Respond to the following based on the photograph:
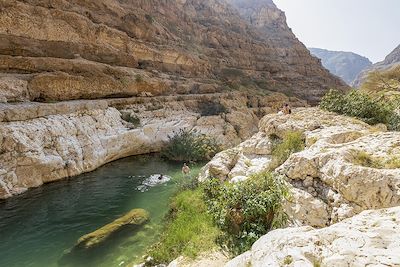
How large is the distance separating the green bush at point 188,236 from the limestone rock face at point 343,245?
330 cm

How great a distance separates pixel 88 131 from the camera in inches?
722

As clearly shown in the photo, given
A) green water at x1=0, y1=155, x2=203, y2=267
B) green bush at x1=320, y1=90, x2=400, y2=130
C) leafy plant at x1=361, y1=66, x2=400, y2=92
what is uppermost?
leafy plant at x1=361, y1=66, x2=400, y2=92

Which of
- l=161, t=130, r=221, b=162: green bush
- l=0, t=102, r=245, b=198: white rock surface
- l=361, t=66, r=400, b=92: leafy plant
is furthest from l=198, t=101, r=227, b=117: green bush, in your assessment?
l=361, t=66, r=400, b=92: leafy plant

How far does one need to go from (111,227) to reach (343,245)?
26.8 ft

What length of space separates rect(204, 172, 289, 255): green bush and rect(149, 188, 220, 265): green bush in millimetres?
363

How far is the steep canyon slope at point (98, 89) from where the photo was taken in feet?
49.5

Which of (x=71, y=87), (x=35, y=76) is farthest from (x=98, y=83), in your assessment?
(x=35, y=76)

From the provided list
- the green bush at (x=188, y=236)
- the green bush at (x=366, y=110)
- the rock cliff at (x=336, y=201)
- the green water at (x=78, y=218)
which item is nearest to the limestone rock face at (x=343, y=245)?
the rock cliff at (x=336, y=201)

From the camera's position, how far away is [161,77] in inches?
1216

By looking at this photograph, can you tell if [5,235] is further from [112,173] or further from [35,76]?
[35,76]

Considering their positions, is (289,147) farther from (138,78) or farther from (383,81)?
(383,81)

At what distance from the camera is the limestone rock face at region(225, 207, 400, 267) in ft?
9.70

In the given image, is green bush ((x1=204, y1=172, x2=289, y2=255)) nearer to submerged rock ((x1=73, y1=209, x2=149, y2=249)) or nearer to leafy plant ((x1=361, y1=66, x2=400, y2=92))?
submerged rock ((x1=73, y1=209, x2=149, y2=249))

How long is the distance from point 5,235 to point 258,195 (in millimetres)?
8545
